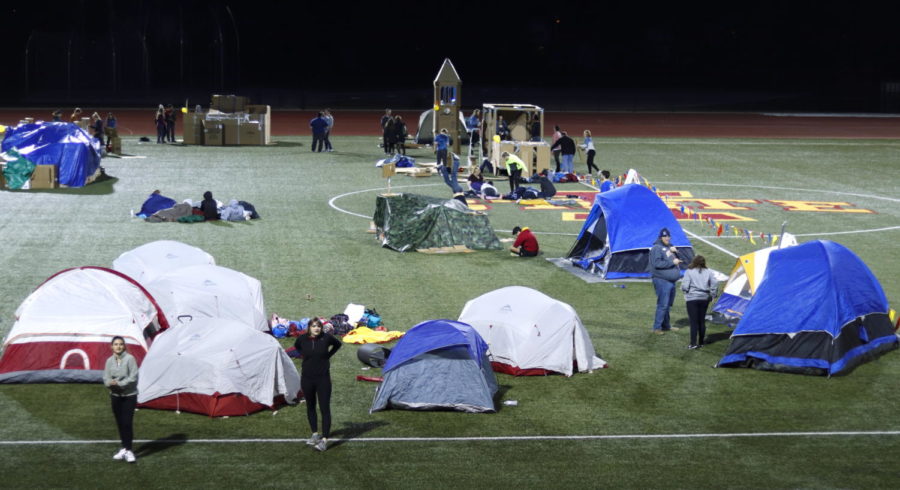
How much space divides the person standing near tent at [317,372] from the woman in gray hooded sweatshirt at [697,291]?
23.9 ft

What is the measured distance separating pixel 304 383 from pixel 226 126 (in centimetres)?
3939

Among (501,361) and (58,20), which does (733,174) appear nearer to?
(501,361)

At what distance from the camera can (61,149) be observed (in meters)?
38.0

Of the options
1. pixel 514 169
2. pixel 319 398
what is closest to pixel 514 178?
pixel 514 169

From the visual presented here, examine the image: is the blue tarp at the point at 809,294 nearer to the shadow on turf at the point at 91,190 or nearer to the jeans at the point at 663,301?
the jeans at the point at 663,301

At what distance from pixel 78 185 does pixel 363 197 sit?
9.53m

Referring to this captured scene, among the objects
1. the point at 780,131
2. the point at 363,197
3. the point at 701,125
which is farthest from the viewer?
the point at 701,125

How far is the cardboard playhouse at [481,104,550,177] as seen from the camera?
41.5m

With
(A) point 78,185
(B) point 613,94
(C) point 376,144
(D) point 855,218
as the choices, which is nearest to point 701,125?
(B) point 613,94

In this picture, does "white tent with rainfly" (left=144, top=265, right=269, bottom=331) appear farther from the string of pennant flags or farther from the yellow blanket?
the string of pennant flags

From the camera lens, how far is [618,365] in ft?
61.0

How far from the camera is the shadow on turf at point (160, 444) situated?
14.4 metres

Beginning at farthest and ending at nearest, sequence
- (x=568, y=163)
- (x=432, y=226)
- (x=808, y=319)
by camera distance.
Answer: (x=568, y=163) → (x=432, y=226) → (x=808, y=319)

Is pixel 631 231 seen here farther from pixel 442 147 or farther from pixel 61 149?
pixel 61 149
